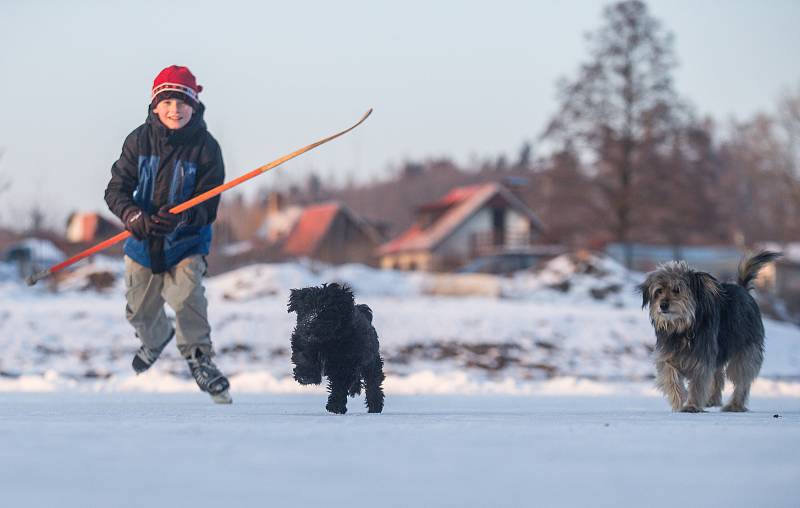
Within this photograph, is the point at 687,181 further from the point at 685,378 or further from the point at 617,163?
Result: the point at 685,378

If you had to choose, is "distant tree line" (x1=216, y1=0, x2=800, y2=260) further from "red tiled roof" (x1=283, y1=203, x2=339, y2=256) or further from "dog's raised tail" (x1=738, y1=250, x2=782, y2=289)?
"dog's raised tail" (x1=738, y1=250, x2=782, y2=289)

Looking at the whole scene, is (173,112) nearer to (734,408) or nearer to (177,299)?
(177,299)

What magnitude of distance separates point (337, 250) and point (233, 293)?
A: 23.9m

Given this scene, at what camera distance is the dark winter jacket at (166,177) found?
6977 mm

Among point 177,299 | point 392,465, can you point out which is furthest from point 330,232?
point 392,465

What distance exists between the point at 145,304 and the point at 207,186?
40.0 inches

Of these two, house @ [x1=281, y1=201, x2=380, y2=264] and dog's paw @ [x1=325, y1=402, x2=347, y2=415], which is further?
house @ [x1=281, y1=201, x2=380, y2=264]

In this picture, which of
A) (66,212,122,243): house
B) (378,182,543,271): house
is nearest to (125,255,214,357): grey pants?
(378,182,543,271): house

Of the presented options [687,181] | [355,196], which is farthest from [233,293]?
[355,196]

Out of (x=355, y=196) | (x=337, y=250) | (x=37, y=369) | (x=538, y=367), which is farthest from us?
(x=355, y=196)

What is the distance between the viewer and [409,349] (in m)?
17.4

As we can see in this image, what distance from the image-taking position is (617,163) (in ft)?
143

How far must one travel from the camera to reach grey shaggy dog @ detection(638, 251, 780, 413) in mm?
6508

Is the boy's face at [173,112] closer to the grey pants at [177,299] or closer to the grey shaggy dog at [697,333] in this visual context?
the grey pants at [177,299]
